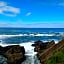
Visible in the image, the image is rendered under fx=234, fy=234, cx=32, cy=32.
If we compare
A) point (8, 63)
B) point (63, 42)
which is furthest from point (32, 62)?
point (63, 42)

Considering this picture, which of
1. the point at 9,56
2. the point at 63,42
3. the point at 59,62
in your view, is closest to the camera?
the point at 59,62

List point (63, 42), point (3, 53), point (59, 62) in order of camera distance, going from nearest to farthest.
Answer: point (59, 62) < point (63, 42) < point (3, 53)

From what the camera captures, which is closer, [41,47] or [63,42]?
[63,42]

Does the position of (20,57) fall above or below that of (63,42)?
below

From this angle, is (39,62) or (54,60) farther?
(39,62)

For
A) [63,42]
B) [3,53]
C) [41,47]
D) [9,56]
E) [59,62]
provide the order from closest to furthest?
1. [59,62]
2. [63,42]
3. [9,56]
4. [3,53]
5. [41,47]

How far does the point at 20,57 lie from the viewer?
2542 centimetres

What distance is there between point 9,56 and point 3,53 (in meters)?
3.35

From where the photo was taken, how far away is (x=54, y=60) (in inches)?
687

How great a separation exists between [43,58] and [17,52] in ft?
13.0

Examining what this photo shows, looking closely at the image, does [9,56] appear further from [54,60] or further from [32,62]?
[54,60]

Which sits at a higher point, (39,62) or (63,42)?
(63,42)

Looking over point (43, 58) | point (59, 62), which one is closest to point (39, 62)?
point (43, 58)

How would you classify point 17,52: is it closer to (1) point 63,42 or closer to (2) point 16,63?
(2) point 16,63
